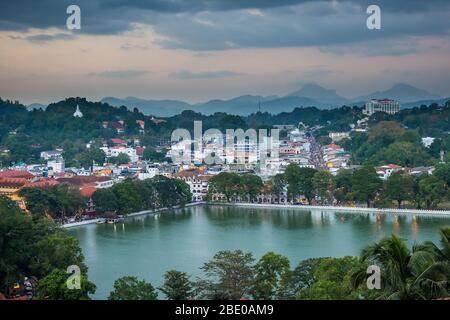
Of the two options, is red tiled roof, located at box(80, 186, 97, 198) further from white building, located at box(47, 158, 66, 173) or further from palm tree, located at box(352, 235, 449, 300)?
palm tree, located at box(352, 235, 449, 300)

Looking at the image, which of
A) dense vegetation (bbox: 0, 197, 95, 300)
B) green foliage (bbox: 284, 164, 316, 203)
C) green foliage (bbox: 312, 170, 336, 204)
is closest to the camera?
dense vegetation (bbox: 0, 197, 95, 300)

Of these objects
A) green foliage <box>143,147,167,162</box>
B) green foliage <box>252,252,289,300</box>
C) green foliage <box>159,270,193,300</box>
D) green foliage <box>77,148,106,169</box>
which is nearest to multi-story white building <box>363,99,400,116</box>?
green foliage <box>143,147,167,162</box>

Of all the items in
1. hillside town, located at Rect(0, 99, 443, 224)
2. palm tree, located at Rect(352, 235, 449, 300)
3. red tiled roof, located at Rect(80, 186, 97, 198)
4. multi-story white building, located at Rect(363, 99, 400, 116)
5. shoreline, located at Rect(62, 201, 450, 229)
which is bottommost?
shoreline, located at Rect(62, 201, 450, 229)

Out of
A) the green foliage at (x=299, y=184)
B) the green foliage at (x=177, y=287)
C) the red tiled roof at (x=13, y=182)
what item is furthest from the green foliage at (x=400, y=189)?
the green foliage at (x=177, y=287)

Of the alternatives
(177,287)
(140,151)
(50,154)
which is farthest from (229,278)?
(140,151)

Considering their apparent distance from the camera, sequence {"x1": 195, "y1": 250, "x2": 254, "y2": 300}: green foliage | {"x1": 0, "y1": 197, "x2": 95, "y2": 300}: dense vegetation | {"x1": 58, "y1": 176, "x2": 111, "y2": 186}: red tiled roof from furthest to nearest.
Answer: {"x1": 58, "y1": 176, "x2": 111, "y2": 186}: red tiled roof < {"x1": 0, "y1": 197, "x2": 95, "y2": 300}: dense vegetation < {"x1": 195, "y1": 250, "x2": 254, "y2": 300}: green foliage

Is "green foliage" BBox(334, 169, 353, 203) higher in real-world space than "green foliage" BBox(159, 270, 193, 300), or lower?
higher

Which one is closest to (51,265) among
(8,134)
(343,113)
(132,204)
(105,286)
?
(105,286)

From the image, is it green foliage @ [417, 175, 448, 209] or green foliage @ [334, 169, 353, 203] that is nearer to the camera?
green foliage @ [417, 175, 448, 209]
